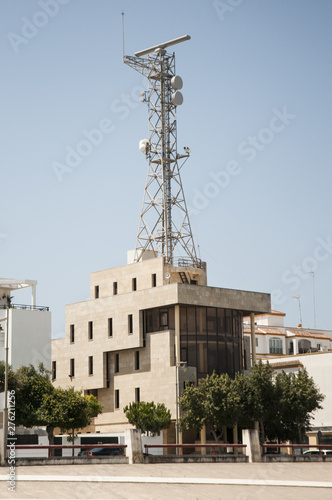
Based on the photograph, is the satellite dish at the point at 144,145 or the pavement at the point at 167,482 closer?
the pavement at the point at 167,482

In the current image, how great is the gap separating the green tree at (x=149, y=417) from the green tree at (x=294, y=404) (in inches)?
338

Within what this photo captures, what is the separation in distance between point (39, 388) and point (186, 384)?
12.4 metres

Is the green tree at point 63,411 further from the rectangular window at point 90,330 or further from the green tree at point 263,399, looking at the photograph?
the green tree at point 263,399

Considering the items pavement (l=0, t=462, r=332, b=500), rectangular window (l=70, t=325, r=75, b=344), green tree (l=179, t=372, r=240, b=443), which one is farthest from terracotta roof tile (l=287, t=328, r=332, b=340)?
pavement (l=0, t=462, r=332, b=500)

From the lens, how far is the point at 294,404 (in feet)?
185

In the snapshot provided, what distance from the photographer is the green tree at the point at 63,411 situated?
2023 inches

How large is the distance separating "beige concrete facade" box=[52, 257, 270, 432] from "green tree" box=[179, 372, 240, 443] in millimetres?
2354

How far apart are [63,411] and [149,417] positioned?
700 cm

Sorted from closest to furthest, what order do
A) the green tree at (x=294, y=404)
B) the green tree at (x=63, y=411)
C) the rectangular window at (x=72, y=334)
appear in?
the green tree at (x=63, y=411) → the green tree at (x=294, y=404) → the rectangular window at (x=72, y=334)

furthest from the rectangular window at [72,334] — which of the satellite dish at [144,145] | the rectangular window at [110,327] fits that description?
the satellite dish at [144,145]

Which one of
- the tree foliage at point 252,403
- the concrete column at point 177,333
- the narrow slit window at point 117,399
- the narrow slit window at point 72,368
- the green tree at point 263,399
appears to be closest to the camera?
the tree foliage at point 252,403

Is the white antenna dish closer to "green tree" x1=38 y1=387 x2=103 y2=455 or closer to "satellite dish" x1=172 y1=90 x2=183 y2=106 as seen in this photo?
"satellite dish" x1=172 y1=90 x2=183 y2=106

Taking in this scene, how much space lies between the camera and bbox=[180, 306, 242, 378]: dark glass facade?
60594mm

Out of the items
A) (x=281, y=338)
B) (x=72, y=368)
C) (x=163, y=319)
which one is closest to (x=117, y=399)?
(x=72, y=368)
